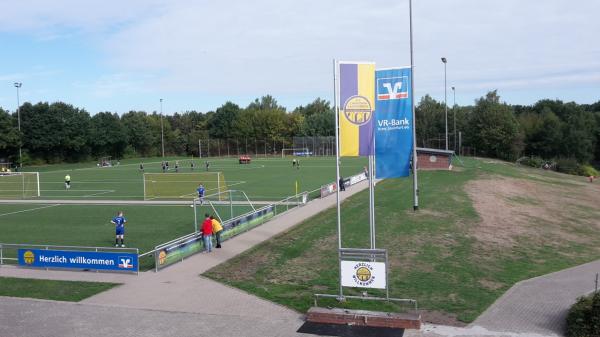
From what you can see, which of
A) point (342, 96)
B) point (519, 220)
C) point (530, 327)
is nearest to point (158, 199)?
point (519, 220)

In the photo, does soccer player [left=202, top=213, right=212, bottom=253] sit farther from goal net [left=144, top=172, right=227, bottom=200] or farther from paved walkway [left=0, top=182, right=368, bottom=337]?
goal net [left=144, top=172, right=227, bottom=200]

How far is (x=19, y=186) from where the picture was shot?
48.7 metres

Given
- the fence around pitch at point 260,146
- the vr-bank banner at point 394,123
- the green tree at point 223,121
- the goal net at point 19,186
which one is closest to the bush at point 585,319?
the vr-bank banner at point 394,123

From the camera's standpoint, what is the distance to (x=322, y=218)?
28000 mm

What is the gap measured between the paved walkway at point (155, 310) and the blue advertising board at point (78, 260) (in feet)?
1.01

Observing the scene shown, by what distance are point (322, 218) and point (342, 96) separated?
15.1 metres

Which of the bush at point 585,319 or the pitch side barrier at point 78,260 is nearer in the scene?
the bush at point 585,319

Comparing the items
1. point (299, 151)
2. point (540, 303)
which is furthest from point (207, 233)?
point (299, 151)

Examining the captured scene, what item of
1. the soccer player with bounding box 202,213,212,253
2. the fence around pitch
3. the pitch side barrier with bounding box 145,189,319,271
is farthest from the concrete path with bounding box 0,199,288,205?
the fence around pitch

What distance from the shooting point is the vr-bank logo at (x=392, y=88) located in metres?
13.9

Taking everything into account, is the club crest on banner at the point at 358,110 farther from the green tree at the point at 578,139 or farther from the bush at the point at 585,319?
the green tree at the point at 578,139

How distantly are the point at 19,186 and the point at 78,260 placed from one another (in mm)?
35734

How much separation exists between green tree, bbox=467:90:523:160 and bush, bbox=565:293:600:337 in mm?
80697

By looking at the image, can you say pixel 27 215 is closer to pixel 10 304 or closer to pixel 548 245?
pixel 10 304
